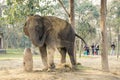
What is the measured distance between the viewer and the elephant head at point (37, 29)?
40.4 ft

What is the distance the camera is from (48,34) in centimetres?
1280

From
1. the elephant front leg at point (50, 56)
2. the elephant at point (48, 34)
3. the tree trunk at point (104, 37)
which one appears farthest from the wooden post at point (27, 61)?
the tree trunk at point (104, 37)

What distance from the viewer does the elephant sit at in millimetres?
12412

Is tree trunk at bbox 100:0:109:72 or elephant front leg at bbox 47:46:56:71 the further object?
tree trunk at bbox 100:0:109:72

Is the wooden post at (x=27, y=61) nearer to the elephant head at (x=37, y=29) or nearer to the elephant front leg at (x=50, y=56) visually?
the elephant head at (x=37, y=29)

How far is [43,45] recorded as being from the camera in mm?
13070

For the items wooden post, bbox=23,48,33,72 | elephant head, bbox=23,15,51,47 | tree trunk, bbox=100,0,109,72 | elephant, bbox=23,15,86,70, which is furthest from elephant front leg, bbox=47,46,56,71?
tree trunk, bbox=100,0,109,72

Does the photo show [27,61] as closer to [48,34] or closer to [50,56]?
[50,56]

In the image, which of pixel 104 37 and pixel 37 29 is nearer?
pixel 37 29

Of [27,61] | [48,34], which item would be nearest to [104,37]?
[48,34]

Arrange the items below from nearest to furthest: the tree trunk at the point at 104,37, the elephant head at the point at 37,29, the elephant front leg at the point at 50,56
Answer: the elephant head at the point at 37,29
the elephant front leg at the point at 50,56
the tree trunk at the point at 104,37

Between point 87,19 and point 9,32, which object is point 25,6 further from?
point 9,32

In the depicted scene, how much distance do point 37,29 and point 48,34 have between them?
0.59 metres

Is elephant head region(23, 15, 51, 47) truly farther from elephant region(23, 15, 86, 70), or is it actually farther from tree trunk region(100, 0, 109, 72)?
tree trunk region(100, 0, 109, 72)
